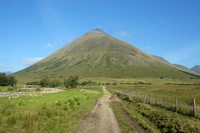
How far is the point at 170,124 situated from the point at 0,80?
134 meters

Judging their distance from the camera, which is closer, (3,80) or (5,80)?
(3,80)

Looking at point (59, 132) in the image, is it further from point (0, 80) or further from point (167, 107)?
point (0, 80)

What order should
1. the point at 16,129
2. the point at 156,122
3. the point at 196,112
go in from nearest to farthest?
the point at 16,129 → the point at 156,122 → the point at 196,112

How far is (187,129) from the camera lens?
17906mm

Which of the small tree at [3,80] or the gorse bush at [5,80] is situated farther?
the gorse bush at [5,80]

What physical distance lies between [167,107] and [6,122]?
2291 cm

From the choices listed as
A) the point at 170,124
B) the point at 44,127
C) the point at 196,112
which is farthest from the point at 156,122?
the point at 44,127

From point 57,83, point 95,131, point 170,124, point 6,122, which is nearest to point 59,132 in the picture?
point 95,131

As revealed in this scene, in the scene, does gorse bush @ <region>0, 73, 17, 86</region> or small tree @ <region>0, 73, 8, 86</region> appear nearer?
small tree @ <region>0, 73, 8, 86</region>

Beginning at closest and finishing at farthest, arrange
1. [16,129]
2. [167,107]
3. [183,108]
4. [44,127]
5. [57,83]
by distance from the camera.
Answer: [16,129] → [44,127] → [183,108] → [167,107] → [57,83]

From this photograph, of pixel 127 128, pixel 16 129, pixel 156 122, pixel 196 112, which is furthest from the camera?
pixel 196 112

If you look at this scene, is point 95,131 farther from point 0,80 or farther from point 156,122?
point 0,80

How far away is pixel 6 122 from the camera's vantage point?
1814 cm

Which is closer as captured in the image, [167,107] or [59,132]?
[59,132]
